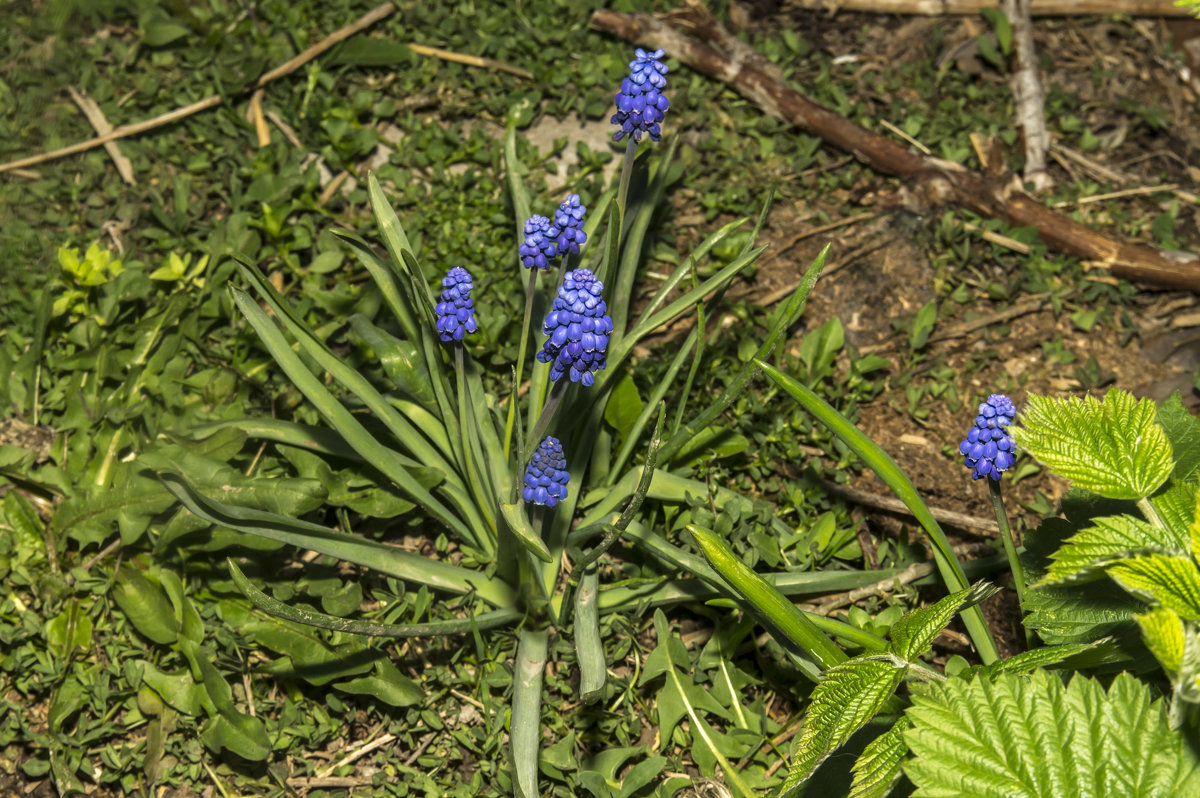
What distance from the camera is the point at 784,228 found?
10.7 feet

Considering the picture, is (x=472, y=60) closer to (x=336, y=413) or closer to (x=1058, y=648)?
(x=336, y=413)

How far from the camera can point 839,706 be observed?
170 centimetres

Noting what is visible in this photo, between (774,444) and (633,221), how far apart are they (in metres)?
0.75

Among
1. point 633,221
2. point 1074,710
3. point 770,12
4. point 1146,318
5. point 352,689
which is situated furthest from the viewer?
point 770,12

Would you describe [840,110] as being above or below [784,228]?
above

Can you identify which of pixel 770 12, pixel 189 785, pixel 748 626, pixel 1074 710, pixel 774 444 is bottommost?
pixel 189 785

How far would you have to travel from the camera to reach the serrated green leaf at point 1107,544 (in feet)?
5.22

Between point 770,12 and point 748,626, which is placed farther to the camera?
point 770,12

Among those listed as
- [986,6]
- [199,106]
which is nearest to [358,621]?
[199,106]

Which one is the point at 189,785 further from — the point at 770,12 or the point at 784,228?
the point at 770,12

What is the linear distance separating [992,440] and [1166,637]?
0.52 metres

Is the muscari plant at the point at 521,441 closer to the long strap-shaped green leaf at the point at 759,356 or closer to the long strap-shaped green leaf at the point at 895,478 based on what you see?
the long strap-shaped green leaf at the point at 759,356

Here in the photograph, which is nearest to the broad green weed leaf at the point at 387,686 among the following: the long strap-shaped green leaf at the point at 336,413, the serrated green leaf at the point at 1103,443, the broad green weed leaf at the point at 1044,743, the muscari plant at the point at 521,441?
the muscari plant at the point at 521,441

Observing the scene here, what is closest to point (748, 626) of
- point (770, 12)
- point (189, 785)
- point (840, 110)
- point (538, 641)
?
point (538, 641)
